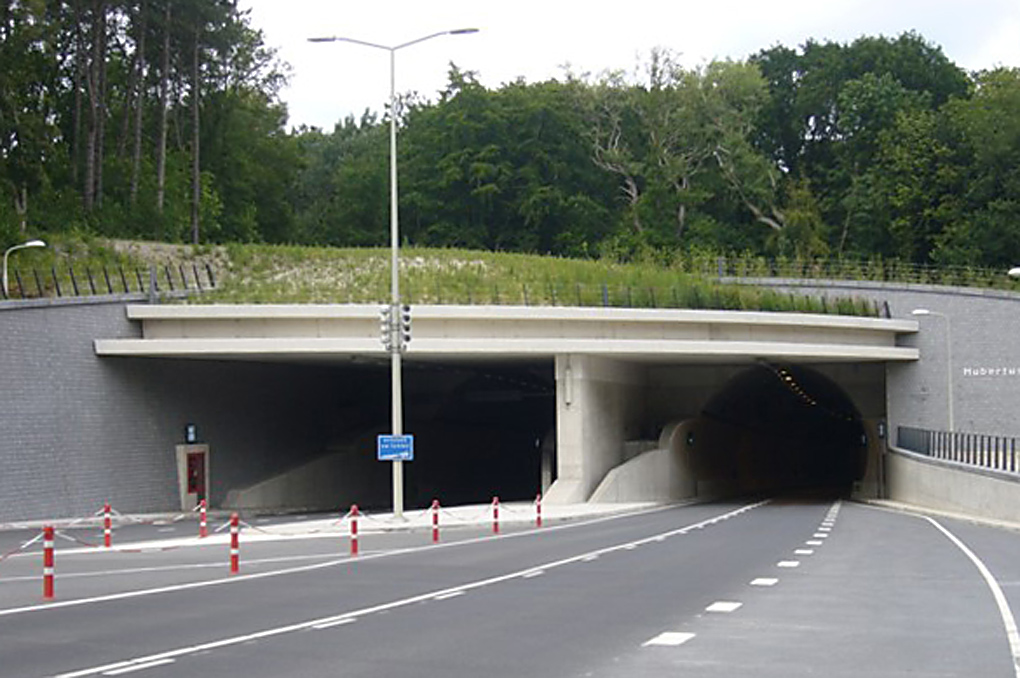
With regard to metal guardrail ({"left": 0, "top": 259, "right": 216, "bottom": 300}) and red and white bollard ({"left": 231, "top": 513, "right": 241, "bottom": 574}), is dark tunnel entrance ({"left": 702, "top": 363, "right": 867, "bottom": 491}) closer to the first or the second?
metal guardrail ({"left": 0, "top": 259, "right": 216, "bottom": 300})

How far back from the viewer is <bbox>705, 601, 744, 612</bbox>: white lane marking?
1513cm

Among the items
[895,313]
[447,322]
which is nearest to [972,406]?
[895,313]

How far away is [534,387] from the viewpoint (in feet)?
202

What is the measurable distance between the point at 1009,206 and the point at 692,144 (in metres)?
22.5

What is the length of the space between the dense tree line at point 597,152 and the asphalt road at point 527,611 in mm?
51558

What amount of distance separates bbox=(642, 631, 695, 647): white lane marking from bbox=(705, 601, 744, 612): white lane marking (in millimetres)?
1964

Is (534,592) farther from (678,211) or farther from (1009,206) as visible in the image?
(678,211)

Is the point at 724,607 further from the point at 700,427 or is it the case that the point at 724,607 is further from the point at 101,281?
the point at 700,427

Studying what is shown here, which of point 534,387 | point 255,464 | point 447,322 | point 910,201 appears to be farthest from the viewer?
point 910,201

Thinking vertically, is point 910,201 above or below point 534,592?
above

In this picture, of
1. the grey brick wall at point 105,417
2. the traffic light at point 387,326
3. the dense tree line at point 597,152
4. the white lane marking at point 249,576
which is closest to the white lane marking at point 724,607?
the white lane marking at point 249,576

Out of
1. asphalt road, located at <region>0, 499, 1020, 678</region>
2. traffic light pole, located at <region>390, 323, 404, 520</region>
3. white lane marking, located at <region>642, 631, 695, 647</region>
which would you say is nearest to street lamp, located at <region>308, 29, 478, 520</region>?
traffic light pole, located at <region>390, 323, 404, 520</region>

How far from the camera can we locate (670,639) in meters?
12.8

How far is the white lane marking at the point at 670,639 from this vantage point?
12531 mm
